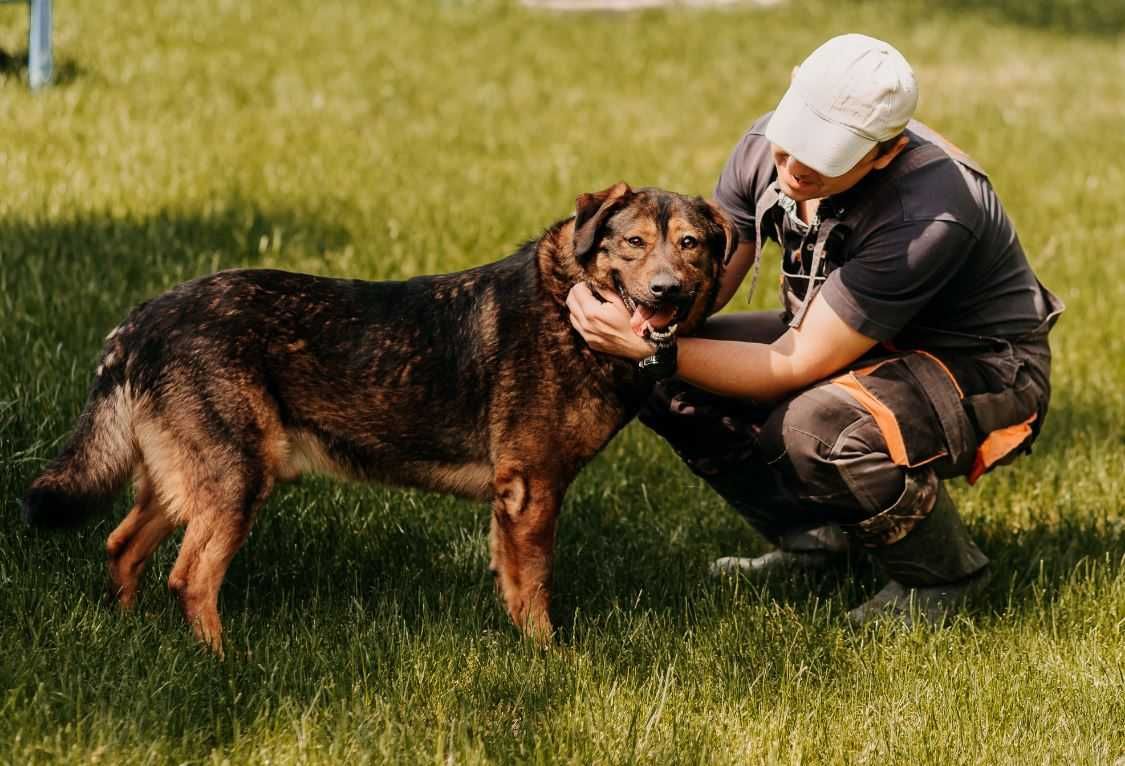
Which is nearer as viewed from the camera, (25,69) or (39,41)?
(39,41)

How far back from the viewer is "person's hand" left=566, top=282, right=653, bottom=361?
421cm

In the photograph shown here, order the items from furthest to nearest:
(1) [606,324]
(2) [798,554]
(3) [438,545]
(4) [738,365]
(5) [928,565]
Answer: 1. (2) [798,554]
2. (3) [438,545]
3. (5) [928,565]
4. (4) [738,365]
5. (1) [606,324]

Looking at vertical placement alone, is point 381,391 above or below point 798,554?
above

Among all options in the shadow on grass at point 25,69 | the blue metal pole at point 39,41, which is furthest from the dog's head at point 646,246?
the shadow on grass at point 25,69

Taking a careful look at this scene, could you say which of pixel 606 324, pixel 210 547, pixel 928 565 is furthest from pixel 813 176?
pixel 210 547

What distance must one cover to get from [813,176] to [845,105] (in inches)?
10.0

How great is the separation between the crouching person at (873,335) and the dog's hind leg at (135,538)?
4.68 feet

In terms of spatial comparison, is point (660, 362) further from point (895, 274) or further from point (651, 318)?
point (895, 274)

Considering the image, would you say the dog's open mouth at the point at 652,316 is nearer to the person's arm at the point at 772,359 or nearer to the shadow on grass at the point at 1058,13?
the person's arm at the point at 772,359

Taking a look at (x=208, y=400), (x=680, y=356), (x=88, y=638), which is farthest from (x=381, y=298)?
(x=88, y=638)

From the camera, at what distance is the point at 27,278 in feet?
Result: 20.7

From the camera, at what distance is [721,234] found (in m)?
4.41

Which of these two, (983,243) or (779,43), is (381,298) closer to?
(983,243)

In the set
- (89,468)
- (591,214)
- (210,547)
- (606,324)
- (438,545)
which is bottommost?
(438,545)
